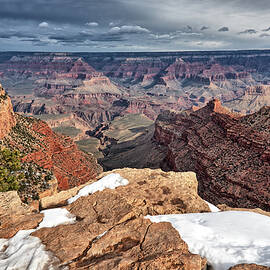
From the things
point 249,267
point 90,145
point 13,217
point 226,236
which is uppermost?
point 249,267

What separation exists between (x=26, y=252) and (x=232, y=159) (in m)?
46.6

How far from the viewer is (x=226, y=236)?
15055 millimetres

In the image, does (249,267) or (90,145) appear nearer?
(249,267)

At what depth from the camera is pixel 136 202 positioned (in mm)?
21484

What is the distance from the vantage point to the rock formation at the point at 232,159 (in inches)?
1719

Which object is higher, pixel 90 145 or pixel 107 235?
pixel 107 235

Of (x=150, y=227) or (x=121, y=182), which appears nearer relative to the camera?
(x=150, y=227)

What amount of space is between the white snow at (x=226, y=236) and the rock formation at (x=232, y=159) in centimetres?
2741

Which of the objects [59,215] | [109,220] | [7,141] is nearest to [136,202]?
[109,220]

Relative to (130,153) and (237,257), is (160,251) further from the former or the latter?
(130,153)

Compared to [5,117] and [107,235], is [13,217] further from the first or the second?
[5,117]

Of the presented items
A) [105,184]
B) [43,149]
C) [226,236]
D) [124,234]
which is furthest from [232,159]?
[43,149]

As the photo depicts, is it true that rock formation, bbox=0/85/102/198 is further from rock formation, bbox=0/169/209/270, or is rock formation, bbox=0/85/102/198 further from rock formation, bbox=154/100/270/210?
rock formation, bbox=154/100/270/210

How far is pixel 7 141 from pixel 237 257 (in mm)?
49834
